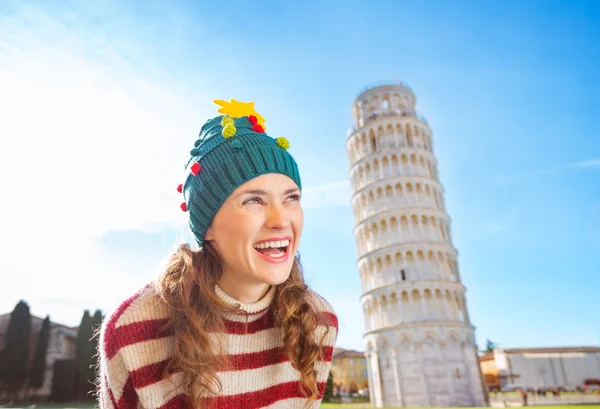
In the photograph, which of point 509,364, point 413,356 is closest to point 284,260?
point 413,356

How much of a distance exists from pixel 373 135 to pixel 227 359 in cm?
4797

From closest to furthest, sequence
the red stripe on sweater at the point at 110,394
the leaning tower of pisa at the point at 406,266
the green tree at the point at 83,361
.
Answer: the red stripe on sweater at the point at 110,394
the green tree at the point at 83,361
the leaning tower of pisa at the point at 406,266

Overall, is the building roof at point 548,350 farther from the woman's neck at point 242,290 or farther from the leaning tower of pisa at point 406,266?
the woman's neck at point 242,290

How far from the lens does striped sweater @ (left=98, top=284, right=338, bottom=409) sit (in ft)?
7.59

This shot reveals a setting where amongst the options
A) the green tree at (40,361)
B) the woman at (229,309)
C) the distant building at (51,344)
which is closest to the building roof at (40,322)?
the distant building at (51,344)

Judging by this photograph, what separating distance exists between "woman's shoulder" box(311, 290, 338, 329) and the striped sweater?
0.19 ft

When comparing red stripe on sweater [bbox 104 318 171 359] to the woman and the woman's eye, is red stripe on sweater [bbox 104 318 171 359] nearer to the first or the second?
the woman

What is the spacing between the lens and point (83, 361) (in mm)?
29969

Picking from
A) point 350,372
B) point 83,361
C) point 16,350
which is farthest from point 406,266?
point 350,372

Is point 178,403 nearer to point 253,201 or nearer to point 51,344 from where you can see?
point 253,201

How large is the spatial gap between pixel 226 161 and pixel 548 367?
55480mm

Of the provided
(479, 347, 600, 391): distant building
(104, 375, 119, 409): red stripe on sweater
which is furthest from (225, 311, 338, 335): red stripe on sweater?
(479, 347, 600, 391): distant building

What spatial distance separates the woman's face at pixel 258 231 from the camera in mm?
2459

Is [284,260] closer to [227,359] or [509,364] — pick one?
[227,359]
